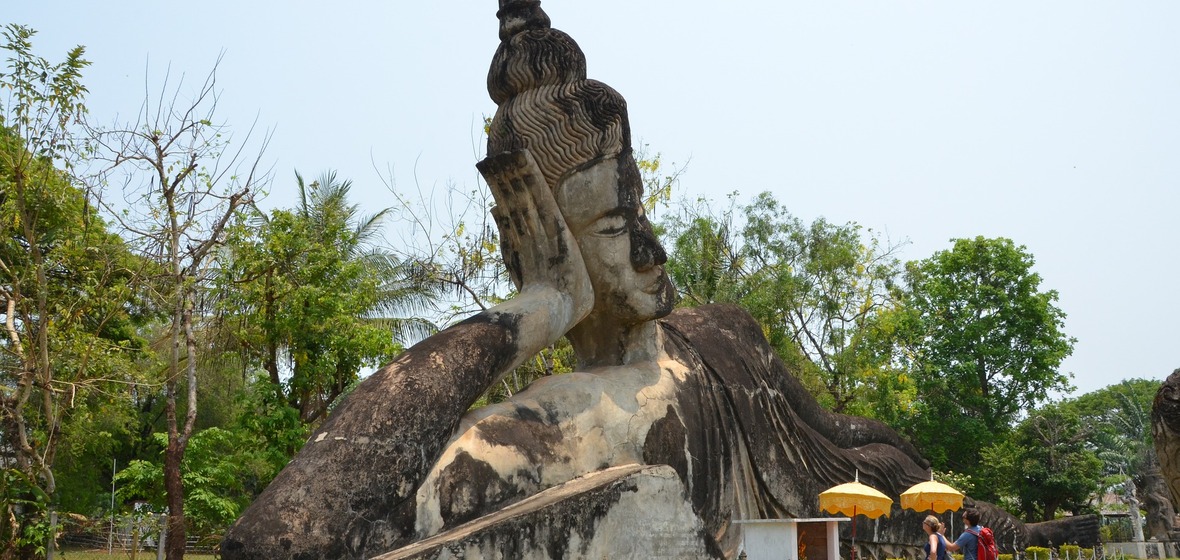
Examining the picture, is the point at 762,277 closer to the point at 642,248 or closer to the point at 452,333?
the point at 642,248

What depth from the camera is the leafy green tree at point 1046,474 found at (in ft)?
66.8

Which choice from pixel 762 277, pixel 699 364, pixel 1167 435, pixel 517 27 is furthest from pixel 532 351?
pixel 762 277

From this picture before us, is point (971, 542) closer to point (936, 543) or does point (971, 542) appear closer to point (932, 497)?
point (936, 543)

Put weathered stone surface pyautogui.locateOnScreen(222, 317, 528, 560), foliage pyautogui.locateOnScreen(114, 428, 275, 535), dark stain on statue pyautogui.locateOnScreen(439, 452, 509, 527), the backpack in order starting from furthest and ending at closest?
foliage pyautogui.locateOnScreen(114, 428, 275, 535) → the backpack → dark stain on statue pyautogui.locateOnScreen(439, 452, 509, 527) → weathered stone surface pyautogui.locateOnScreen(222, 317, 528, 560)

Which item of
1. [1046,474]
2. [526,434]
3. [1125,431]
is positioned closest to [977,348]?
[1046,474]

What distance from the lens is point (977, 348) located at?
80.3 feet

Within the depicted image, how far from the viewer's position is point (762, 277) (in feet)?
69.3

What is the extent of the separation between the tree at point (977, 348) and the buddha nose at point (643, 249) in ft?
58.3

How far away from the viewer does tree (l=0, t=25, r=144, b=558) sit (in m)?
10.7

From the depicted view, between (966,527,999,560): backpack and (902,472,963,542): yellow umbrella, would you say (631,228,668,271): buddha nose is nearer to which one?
(966,527,999,560): backpack

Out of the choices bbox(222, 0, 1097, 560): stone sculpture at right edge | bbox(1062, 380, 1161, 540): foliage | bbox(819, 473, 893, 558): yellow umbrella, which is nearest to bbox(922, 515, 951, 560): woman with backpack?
bbox(819, 473, 893, 558): yellow umbrella

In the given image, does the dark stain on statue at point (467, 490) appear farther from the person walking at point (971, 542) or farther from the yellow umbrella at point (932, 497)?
the yellow umbrella at point (932, 497)

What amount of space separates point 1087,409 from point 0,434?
2788 centimetres

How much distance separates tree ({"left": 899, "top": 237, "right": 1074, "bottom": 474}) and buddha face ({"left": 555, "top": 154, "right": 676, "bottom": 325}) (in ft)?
58.1
